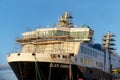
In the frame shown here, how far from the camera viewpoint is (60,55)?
162ft

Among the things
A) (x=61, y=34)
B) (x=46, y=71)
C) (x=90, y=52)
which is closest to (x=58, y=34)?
(x=61, y=34)

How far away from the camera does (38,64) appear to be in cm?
4841

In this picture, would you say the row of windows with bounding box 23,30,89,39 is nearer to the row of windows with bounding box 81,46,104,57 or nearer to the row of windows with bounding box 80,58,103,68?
the row of windows with bounding box 81,46,104,57

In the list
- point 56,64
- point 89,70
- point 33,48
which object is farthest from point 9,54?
point 89,70

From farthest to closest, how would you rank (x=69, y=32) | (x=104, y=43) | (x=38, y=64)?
1. (x=104, y=43)
2. (x=69, y=32)
3. (x=38, y=64)

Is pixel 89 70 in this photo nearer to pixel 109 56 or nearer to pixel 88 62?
pixel 88 62

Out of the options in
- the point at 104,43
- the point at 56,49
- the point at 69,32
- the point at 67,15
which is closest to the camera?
the point at 56,49

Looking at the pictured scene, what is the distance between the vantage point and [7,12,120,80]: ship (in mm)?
48688

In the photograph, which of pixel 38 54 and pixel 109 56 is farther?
pixel 109 56

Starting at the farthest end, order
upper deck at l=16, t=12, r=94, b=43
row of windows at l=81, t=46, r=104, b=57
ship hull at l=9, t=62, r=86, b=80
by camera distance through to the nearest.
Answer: upper deck at l=16, t=12, r=94, b=43, row of windows at l=81, t=46, r=104, b=57, ship hull at l=9, t=62, r=86, b=80

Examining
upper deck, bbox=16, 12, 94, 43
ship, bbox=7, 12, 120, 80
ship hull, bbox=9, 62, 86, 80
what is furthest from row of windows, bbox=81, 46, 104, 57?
ship hull, bbox=9, 62, 86, 80

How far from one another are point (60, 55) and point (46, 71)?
111 inches

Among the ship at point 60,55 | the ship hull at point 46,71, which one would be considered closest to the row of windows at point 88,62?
the ship at point 60,55

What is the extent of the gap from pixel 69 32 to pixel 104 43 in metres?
Answer: 15.5
